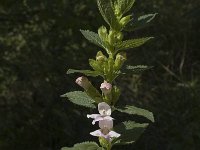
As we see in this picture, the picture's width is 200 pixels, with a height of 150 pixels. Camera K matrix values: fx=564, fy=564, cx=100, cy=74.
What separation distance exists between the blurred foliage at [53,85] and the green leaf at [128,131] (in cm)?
233

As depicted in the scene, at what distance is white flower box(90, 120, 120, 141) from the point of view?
67.8 inches

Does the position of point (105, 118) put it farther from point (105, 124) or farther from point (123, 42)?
point (123, 42)

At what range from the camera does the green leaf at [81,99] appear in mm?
1855

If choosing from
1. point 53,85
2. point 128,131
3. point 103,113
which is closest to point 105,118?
point 103,113

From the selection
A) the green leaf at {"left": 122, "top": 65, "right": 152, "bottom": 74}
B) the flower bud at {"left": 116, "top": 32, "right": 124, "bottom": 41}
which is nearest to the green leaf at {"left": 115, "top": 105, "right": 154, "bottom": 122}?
the green leaf at {"left": 122, "top": 65, "right": 152, "bottom": 74}

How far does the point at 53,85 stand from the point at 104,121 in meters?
3.12

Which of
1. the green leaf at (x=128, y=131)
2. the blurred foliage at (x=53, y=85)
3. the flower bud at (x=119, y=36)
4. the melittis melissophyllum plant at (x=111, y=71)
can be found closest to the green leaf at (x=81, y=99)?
the melittis melissophyllum plant at (x=111, y=71)

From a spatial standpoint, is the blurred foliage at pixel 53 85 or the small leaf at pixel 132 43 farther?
the blurred foliage at pixel 53 85

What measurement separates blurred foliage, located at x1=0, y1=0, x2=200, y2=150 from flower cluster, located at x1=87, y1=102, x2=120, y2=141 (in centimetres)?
235

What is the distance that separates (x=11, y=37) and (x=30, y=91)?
54 cm

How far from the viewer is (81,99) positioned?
1.88m

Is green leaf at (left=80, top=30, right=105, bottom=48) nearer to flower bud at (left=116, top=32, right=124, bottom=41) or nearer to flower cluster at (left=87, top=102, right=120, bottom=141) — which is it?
flower bud at (left=116, top=32, right=124, bottom=41)

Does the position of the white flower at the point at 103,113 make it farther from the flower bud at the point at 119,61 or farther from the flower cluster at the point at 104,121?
the flower bud at the point at 119,61

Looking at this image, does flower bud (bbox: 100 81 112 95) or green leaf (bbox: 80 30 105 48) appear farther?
green leaf (bbox: 80 30 105 48)
